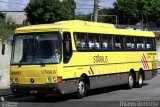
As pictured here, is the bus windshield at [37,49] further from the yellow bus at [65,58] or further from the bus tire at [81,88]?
the bus tire at [81,88]

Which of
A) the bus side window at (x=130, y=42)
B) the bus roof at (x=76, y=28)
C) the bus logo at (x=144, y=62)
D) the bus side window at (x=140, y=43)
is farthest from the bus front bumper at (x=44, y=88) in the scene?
the bus logo at (x=144, y=62)

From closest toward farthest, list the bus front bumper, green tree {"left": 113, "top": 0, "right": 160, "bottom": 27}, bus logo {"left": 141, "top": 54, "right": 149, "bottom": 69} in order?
the bus front bumper → bus logo {"left": 141, "top": 54, "right": 149, "bottom": 69} → green tree {"left": 113, "top": 0, "right": 160, "bottom": 27}

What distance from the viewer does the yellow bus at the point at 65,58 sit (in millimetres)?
17281

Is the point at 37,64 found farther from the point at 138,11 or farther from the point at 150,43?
the point at 138,11

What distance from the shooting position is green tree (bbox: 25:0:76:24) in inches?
3772

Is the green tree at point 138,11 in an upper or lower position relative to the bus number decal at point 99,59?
upper

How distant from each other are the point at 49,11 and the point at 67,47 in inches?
3118

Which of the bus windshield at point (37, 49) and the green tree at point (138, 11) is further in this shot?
the green tree at point (138, 11)

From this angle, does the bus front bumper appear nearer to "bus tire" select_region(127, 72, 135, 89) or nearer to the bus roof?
the bus roof

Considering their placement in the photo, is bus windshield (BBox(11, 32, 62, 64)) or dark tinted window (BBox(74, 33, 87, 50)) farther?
dark tinted window (BBox(74, 33, 87, 50))

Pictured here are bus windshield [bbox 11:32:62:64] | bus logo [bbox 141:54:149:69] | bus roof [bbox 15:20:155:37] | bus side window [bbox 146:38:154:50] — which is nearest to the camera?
bus windshield [bbox 11:32:62:64]

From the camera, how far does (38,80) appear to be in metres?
17.3

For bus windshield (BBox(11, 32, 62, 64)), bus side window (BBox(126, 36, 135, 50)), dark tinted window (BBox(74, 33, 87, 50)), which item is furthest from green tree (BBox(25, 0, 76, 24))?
bus windshield (BBox(11, 32, 62, 64))

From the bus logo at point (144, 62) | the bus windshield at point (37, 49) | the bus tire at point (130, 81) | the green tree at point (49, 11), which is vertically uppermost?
the green tree at point (49, 11)
